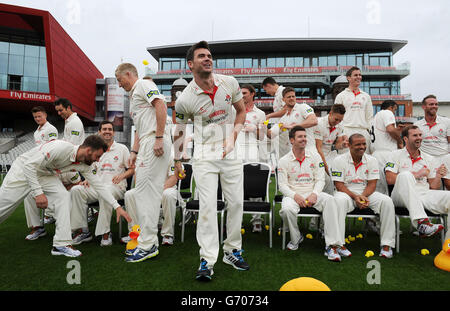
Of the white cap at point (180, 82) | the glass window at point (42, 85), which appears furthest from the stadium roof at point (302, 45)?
the glass window at point (42, 85)

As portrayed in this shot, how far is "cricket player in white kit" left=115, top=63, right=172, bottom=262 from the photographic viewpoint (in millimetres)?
3211

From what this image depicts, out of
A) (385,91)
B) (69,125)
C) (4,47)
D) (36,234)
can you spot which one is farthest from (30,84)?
(385,91)

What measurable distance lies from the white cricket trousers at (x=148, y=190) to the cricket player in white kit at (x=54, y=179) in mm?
199

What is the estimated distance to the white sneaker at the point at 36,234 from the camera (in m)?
4.07

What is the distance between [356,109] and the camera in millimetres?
5012

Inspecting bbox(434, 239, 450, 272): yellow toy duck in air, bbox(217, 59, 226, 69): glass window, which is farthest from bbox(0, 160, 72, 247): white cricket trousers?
bbox(217, 59, 226, 69): glass window

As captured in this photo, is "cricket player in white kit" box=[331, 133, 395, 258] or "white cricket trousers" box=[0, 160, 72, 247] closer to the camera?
"white cricket trousers" box=[0, 160, 72, 247]

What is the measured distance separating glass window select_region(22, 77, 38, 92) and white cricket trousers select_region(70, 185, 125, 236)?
3034cm

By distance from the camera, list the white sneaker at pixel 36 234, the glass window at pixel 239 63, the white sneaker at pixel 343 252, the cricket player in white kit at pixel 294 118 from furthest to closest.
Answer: the glass window at pixel 239 63 → the cricket player in white kit at pixel 294 118 → the white sneaker at pixel 36 234 → the white sneaker at pixel 343 252

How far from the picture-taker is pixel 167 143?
11.1 ft

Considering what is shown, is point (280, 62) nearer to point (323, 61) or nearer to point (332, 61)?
point (323, 61)

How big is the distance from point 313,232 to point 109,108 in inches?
1430

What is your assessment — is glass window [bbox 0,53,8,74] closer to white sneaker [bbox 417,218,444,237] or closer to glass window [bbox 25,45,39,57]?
glass window [bbox 25,45,39,57]

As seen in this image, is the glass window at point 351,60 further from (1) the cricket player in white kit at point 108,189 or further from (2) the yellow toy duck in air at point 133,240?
(2) the yellow toy duck in air at point 133,240
